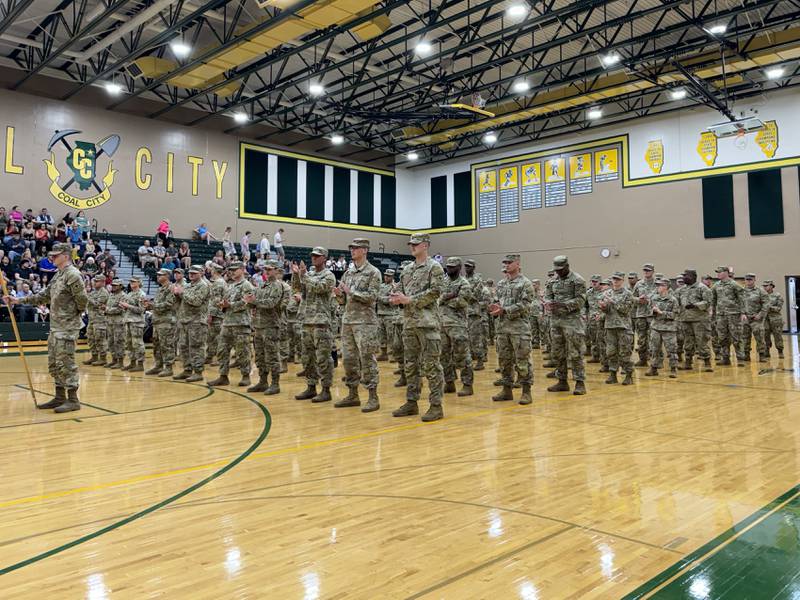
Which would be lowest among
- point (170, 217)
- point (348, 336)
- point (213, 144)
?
point (348, 336)

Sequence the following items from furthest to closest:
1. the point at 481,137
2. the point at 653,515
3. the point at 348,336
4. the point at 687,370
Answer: the point at 481,137 < the point at 687,370 < the point at 348,336 < the point at 653,515

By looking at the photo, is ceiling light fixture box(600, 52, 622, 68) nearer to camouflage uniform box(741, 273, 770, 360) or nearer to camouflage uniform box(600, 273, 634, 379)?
camouflage uniform box(741, 273, 770, 360)

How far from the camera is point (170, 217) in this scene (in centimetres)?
2028

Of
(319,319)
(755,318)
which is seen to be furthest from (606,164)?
(319,319)

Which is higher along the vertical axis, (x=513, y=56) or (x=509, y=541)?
(x=513, y=56)

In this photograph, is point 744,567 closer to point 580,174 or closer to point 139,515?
point 139,515

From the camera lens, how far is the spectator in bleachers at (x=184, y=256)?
1809 cm

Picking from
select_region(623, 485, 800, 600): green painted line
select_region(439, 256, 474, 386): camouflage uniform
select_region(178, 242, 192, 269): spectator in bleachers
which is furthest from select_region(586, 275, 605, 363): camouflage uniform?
select_region(178, 242, 192, 269): spectator in bleachers

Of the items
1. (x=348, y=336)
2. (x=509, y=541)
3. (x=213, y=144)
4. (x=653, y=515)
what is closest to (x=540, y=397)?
(x=348, y=336)

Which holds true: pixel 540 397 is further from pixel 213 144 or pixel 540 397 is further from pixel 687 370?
pixel 213 144

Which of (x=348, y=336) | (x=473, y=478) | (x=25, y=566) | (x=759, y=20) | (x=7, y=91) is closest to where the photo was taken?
(x=25, y=566)

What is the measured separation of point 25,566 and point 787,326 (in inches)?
838

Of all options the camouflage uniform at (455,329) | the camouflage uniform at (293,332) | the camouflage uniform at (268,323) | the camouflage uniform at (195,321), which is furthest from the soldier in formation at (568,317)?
the camouflage uniform at (195,321)

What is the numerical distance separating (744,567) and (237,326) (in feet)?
22.4
